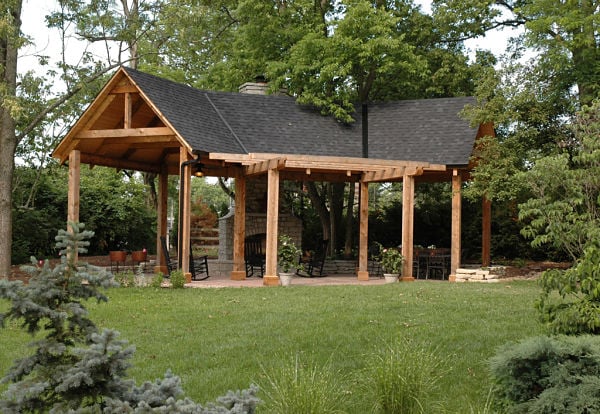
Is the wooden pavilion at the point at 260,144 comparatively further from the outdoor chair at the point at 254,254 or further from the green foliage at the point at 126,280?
the green foliage at the point at 126,280

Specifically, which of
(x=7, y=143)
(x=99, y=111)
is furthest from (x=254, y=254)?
(x=7, y=143)

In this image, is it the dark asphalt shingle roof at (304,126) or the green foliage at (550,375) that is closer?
the green foliage at (550,375)

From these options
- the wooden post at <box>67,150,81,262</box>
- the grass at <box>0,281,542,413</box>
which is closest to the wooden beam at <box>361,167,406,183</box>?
the grass at <box>0,281,542,413</box>

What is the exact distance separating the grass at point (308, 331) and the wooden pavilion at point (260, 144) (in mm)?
3109

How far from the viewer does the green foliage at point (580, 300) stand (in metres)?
5.43

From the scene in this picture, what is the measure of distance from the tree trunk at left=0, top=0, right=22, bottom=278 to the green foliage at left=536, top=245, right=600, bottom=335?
11.9m

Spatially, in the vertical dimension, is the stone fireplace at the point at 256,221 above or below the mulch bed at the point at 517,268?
above

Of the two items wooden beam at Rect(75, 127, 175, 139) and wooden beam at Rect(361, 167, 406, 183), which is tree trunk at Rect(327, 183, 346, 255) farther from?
wooden beam at Rect(75, 127, 175, 139)

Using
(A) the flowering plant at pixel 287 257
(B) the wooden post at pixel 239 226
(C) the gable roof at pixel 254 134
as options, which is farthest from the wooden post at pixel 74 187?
(A) the flowering plant at pixel 287 257

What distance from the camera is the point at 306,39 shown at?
1853 cm

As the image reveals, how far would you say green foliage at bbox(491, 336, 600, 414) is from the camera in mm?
4605

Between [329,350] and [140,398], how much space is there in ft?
13.4

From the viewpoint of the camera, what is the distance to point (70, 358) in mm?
3238

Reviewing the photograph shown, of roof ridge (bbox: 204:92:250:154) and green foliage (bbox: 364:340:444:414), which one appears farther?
roof ridge (bbox: 204:92:250:154)
